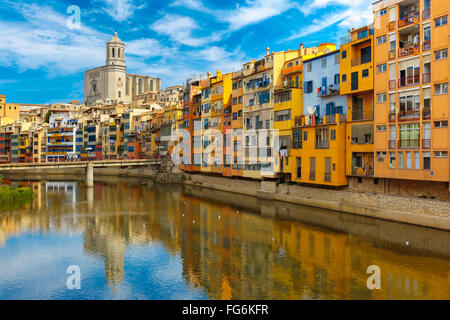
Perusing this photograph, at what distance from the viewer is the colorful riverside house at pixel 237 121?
5969cm

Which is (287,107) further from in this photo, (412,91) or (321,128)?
(412,91)

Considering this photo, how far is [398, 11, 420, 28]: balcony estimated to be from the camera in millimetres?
34325

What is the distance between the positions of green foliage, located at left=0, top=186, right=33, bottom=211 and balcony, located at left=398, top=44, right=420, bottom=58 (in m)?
45.5

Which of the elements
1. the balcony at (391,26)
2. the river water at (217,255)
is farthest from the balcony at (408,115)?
the river water at (217,255)

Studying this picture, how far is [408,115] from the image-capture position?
115 ft

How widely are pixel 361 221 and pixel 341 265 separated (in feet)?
43.1

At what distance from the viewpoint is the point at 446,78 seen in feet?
105

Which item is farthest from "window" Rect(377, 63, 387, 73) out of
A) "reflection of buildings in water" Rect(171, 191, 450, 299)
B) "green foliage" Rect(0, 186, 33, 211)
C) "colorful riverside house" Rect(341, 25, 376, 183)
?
"green foliage" Rect(0, 186, 33, 211)

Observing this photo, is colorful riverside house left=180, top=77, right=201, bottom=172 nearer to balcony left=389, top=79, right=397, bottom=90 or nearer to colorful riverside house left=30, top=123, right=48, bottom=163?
balcony left=389, top=79, right=397, bottom=90

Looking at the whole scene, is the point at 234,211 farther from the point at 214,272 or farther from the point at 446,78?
the point at 446,78

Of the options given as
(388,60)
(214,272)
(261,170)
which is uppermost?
(388,60)

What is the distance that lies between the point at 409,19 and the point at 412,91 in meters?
6.47

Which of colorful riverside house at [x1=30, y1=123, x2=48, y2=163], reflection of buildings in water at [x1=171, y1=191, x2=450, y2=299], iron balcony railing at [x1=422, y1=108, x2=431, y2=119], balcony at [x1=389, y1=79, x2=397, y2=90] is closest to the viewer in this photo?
reflection of buildings in water at [x1=171, y1=191, x2=450, y2=299]

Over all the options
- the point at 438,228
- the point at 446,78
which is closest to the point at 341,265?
the point at 438,228
